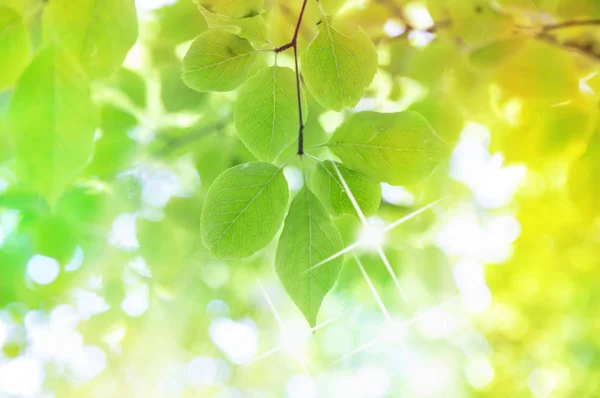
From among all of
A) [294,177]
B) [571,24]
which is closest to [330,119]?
[294,177]

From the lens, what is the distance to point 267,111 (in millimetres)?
317

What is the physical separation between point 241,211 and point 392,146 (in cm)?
12

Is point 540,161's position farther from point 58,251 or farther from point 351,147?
point 58,251

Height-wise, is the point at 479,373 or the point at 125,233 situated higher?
the point at 125,233

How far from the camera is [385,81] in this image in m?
0.64

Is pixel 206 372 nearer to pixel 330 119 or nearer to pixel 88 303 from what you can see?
pixel 88 303

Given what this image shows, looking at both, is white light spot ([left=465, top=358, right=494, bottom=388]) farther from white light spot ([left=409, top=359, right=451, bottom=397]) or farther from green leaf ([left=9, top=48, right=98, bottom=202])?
green leaf ([left=9, top=48, right=98, bottom=202])

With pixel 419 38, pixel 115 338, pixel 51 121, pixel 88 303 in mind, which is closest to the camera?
pixel 51 121

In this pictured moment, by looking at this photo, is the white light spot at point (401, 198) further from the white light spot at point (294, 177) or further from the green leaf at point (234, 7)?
the green leaf at point (234, 7)

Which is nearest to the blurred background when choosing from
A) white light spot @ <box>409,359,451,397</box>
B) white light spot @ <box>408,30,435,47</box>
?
white light spot @ <box>408,30,435,47</box>

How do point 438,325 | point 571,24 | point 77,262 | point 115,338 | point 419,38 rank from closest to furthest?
point 571,24 → point 419,38 → point 77,262 → point 115,338 → point 438,325

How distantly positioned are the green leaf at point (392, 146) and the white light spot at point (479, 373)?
116 cm

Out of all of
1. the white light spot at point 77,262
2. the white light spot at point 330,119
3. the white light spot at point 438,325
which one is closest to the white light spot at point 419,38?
the white light spot at point 330,119

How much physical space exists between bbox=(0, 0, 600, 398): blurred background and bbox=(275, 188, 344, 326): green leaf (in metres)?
0.10
